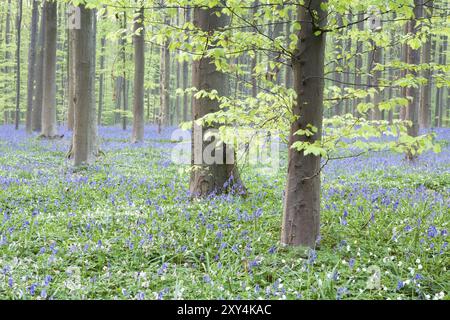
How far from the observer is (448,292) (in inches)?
150

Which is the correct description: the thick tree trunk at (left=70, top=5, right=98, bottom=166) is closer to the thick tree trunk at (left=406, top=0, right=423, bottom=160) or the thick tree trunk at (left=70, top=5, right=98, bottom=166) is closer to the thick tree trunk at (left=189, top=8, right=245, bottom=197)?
the thick tree trunk at (left=189, top=8, right=245, bottom=197)

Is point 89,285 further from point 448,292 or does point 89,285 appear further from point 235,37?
point 448,292

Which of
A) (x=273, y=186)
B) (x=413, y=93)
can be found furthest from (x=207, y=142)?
(x=413, y=93)

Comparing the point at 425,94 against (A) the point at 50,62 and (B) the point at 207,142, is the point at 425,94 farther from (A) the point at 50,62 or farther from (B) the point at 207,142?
(A) the point at 50,62

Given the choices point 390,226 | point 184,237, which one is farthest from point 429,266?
point 184,237

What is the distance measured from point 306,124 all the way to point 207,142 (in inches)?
116

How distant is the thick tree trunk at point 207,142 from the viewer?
281 inches

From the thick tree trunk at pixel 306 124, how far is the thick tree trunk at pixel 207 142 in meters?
2.54

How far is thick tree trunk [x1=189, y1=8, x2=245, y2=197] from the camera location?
713 cm

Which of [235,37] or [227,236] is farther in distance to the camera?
[227,236]

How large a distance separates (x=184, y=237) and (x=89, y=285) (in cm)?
154

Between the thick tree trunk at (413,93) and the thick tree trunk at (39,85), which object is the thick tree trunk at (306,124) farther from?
the thick tree trunk at (39,85)

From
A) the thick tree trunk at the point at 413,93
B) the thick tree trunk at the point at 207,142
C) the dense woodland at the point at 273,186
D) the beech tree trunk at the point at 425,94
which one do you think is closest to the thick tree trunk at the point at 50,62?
the dense woodland at the point at 273,186
